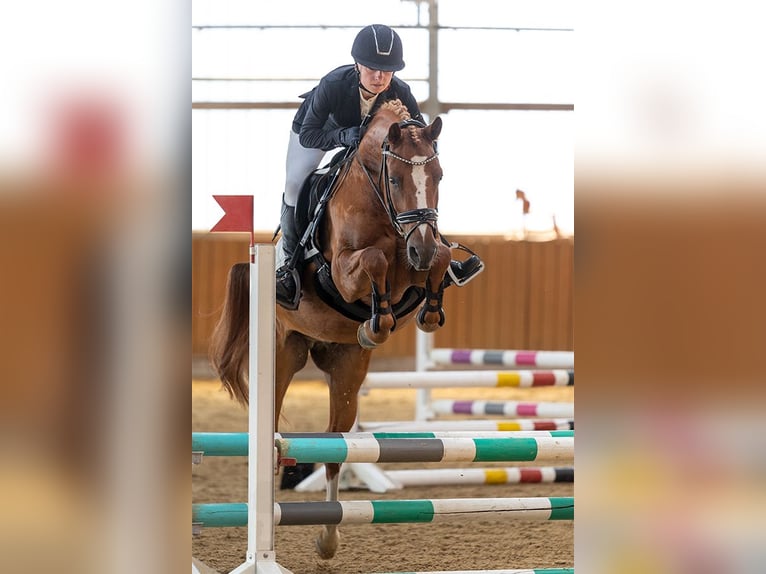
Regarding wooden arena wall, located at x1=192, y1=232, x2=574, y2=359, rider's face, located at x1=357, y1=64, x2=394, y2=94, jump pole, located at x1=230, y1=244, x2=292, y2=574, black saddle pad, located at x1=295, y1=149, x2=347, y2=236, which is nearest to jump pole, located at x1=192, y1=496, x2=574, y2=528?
jump pole, located at x1=230, y1=244, x2=292, y2=574

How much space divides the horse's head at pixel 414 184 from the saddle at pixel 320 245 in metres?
0.24

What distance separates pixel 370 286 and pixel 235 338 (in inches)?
24.6

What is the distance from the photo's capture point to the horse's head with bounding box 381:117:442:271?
2.34 meters

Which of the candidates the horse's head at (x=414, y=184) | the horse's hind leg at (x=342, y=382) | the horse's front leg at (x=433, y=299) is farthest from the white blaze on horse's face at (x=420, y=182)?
the horse's hind leg at (x=342, y=382)

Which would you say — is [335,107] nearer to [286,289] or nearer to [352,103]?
[352,103]

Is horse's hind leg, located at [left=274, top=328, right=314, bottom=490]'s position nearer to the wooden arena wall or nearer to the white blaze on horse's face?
the white blaze on horse's face

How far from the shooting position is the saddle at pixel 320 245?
2650 millimetres

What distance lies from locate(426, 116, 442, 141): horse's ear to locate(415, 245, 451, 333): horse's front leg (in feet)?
0.97

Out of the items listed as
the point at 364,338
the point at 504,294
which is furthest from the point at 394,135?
the point at 504,294

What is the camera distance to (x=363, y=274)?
249cm
